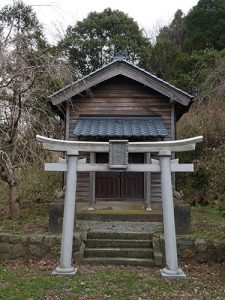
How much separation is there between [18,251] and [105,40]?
2389 centimetres

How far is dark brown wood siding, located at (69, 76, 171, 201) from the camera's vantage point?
1364cm

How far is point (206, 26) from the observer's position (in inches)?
1160

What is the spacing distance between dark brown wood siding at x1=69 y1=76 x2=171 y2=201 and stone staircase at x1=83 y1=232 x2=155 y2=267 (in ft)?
16.3

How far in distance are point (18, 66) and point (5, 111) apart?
1.29 m

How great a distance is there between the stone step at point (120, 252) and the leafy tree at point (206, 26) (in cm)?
2069

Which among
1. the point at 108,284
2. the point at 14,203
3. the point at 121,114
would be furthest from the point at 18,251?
the point at 121,114

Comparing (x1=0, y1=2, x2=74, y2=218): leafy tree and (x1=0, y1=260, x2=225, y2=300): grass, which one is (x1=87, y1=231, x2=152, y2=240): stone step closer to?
(x1=0, y1=260, x2=225, y2=300): grass

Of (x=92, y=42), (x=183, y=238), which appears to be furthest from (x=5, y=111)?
(x=92, y=42)

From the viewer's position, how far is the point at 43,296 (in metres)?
6.54

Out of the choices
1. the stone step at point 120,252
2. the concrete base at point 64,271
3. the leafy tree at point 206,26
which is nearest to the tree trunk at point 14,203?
the stone step at point 120,252

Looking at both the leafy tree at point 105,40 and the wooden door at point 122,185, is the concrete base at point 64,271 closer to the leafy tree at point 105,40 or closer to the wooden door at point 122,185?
the wooden door at point 122,185

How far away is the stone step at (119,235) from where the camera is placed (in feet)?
31.4

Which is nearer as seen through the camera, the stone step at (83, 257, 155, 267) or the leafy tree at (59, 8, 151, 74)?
the stone step at (83, 257, 155, 267)

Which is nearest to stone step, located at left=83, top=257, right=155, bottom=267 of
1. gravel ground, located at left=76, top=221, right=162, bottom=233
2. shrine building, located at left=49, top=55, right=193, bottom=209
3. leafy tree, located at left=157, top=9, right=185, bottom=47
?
gravel ground, located at left=76, top=221, right=162, bottom=233
